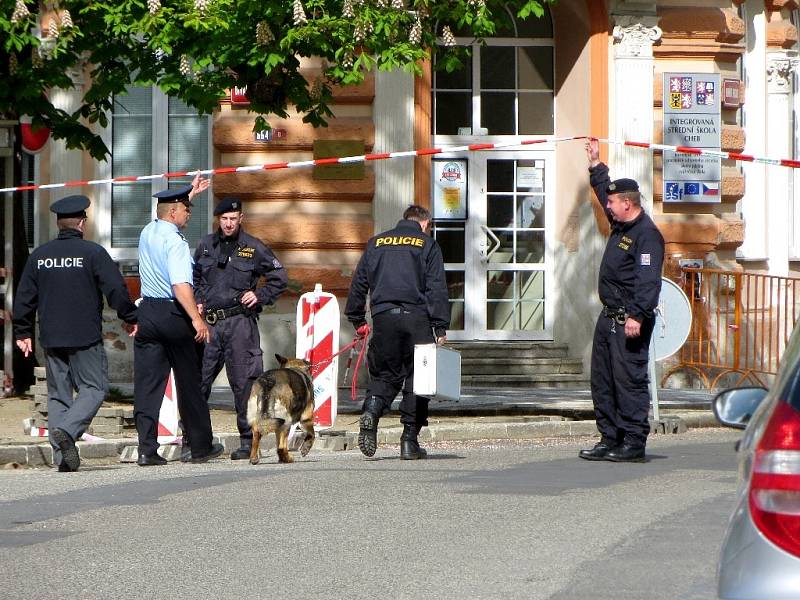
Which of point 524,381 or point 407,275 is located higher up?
point 407,275

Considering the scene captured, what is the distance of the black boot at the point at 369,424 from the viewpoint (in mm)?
11609

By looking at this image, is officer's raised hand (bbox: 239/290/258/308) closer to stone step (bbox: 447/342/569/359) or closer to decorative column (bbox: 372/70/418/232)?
decorative column (bbox: 372/70/418/232)

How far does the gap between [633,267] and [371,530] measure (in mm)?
3993

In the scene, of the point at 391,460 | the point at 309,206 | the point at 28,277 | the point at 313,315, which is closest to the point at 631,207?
the point at 391,460

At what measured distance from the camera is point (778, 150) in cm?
2064

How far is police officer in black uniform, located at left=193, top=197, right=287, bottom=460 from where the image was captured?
1234 centimetres

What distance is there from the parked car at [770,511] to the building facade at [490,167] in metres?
14.0

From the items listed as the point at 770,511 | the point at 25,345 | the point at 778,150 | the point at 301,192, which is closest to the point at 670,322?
the point at 301,192

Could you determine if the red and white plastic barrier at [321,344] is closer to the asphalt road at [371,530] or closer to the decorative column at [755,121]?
the asphalt road at [371,530]

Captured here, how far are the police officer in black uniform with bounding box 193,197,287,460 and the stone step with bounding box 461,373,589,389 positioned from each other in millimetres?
5921

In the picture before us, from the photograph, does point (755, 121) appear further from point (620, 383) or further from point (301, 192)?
point (620, 383)

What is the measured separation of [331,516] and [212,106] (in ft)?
21.0

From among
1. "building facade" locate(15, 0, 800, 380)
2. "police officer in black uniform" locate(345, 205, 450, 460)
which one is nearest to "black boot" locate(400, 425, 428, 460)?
"police officer in black uniform" locate(345, 205, 450, 460)

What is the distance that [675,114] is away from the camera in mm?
18578
